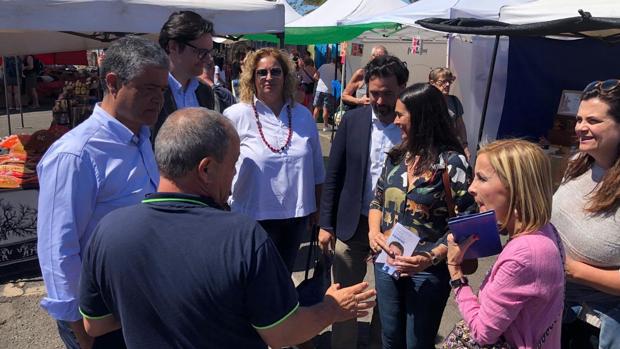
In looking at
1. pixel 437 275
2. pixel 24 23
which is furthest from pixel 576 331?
pixel 24 23

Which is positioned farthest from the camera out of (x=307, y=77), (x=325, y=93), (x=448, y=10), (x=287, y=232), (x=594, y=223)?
(x=307, y=77)

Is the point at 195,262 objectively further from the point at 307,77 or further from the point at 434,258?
the point at 307,77

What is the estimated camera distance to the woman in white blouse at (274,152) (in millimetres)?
3016

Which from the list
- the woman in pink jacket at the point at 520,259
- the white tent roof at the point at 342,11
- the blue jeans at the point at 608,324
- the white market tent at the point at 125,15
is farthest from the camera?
the white tent roof at the point at 342,11

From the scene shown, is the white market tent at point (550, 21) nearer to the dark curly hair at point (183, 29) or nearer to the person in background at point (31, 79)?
the dark curly hair at point (183, 29)

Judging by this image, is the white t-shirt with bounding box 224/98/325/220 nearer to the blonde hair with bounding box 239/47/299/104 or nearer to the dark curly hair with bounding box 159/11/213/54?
the blonde hair with bounding box 239/47/299/104

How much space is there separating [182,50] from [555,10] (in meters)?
2.86

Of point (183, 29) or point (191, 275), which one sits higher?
point (183, 29)

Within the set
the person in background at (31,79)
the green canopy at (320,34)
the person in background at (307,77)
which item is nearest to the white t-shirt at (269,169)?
the green canopy at (320,34)

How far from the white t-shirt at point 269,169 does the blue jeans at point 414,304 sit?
737 millimetres

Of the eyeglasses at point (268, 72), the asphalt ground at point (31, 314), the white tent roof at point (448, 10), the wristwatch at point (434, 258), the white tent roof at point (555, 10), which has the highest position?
the white tent roof at point (448, 10)

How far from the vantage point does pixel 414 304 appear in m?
2.44

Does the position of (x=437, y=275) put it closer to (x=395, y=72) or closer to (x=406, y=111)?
(x=406, y=111)

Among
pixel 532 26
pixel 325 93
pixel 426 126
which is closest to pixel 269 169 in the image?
pixel 426 126
